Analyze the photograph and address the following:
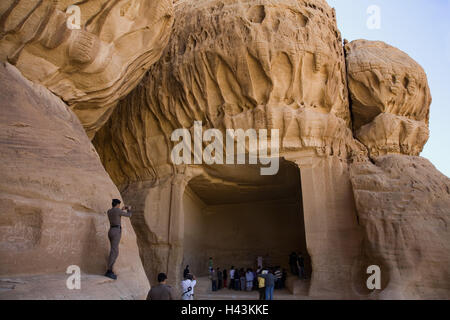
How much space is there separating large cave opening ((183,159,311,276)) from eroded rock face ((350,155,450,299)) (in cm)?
366

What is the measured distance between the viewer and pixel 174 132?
1145cm

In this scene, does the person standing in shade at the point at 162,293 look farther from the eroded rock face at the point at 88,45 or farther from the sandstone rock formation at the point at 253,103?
the sandstone rock formation at the point at 253,103

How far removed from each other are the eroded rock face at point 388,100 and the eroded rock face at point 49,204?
8.50 metres

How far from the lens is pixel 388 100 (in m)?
11.1

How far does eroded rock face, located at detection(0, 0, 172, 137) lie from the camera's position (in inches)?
233

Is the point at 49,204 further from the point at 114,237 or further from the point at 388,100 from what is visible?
the point at 388,100

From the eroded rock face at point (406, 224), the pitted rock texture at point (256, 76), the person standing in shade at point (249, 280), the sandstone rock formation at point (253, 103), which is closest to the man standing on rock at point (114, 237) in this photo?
the eroded rock face at point (406, 224)

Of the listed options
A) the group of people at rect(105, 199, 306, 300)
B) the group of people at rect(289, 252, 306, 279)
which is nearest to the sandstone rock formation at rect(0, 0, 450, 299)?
the group of people at rect(105, 199, 306, 300)

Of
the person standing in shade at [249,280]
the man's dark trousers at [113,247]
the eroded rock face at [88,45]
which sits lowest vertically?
the person standing in shade at [249,280]

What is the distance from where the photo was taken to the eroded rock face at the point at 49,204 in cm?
397

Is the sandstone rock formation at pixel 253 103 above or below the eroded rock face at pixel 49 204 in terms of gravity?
above
